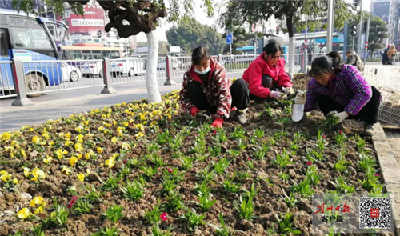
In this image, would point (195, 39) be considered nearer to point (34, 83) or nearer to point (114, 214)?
point (34, 83)

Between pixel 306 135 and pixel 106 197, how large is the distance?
201cm

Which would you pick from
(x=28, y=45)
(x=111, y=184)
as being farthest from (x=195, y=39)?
(x=111, y=184)

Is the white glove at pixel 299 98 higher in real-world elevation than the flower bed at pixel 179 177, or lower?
higher

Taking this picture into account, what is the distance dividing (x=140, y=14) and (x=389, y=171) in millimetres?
3904

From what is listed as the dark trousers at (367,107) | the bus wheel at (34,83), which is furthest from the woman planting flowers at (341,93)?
the bus wheel at (34,83)

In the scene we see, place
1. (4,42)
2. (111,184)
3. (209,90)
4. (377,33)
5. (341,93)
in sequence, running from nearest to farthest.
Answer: (111,184), (341,93), (209,90), (4,42), (377,33)

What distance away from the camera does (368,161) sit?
2344 millimetres

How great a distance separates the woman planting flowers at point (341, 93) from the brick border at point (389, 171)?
22 centimetres

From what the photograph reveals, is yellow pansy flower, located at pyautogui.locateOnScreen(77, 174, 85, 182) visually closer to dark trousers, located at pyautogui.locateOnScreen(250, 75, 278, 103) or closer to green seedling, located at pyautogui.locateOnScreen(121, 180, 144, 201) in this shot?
green seedling, located at pyautogui.locateOnScreen(121, 180, 144, 201)

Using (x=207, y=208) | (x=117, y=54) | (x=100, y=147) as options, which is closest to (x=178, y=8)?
(x=100, y=147)

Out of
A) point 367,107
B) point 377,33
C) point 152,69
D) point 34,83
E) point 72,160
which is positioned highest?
point 377,33

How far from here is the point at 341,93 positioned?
10.5 feet

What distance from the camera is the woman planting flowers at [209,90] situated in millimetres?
3288

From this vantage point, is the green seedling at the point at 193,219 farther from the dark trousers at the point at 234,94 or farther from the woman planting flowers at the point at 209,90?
the dark trousers at the point at 234,94
